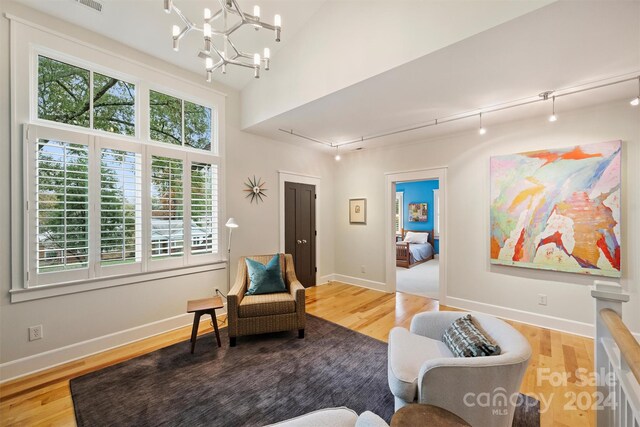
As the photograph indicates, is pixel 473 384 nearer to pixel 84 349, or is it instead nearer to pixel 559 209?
pixel 559 209

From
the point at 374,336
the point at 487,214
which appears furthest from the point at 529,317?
the point at 374,336

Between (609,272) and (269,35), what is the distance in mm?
4712

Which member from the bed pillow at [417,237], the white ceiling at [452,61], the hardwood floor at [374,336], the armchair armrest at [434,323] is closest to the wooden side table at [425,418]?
the armchair armrest at [434,323]

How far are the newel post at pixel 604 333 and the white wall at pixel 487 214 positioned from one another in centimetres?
227

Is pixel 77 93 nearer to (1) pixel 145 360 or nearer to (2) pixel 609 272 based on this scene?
(1) pixel 145 360

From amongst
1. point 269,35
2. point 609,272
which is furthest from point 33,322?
point 609,272

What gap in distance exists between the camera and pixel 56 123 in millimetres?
2424

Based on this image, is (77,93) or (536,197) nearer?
(77,93)

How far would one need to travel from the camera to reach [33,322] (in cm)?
228

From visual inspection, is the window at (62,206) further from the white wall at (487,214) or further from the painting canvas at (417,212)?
the painting canvas at (417,212)

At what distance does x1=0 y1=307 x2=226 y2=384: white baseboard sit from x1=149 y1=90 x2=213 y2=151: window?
88.2 inches

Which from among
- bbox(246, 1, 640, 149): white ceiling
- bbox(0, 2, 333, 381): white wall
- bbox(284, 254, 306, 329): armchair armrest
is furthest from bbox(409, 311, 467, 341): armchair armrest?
bbox(0, 2, 333, 381): white wall

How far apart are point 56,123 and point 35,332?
6.42ft

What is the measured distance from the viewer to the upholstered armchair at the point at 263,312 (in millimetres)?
2713
